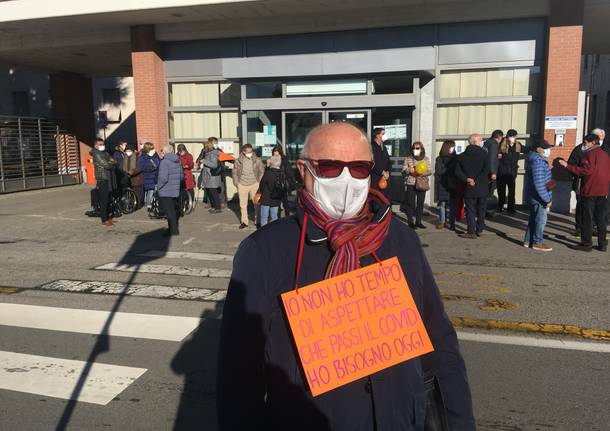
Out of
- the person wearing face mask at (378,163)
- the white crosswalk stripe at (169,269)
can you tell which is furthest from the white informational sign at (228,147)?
the white crosswalk stripe at (169,269)

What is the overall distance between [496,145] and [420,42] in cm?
392

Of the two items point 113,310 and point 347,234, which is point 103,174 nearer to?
point 113,310

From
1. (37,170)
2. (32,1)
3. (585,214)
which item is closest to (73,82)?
(37,170)

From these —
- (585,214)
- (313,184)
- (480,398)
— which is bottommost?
(480,398)

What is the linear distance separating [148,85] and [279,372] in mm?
14963

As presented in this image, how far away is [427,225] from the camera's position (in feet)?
36.3

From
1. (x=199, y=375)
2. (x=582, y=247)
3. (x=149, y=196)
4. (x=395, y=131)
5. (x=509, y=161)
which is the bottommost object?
(x=199, y=375)

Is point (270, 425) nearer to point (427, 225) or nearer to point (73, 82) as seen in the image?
point (427, 225)

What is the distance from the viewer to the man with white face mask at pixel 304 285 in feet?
5.53

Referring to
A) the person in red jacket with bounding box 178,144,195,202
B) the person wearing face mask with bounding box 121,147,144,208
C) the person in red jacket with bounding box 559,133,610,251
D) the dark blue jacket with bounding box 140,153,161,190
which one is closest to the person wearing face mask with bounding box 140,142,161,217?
the dark blue jacket with bounding box 140,153,161,190

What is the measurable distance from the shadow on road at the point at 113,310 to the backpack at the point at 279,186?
2161mm

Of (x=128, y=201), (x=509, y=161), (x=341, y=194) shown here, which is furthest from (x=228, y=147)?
(x=341, y=194)

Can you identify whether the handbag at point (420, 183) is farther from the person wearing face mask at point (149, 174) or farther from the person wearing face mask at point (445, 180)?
the person wearing face mask at point (149, 174)

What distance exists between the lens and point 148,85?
15.2 m
